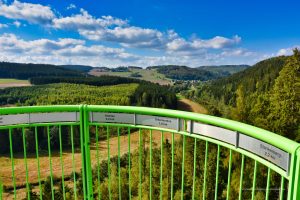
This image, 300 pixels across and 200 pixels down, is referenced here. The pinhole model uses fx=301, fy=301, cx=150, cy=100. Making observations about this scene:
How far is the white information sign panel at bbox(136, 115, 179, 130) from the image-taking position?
373cm

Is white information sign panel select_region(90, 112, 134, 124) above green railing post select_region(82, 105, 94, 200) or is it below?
above

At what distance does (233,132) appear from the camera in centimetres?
301

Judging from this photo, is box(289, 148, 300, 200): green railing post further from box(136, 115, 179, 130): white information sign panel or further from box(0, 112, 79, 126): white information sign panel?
box(0, 112, 79, 126): white information sign panel

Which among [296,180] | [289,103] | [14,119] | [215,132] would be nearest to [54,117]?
[14,119]

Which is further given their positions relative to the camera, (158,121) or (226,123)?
(158,121)

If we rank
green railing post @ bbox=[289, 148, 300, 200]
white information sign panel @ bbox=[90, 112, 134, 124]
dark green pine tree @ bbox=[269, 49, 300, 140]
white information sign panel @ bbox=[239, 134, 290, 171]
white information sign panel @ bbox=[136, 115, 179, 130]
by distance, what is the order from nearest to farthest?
green railing post @ bbox=[289, 148, 300, 200] → white information sign panel @ bbox=[239, 134, 290, 171] → white information sign panel @ bbox=[136, 115, 179, 130] → white information sign panel @ bbox=[90, 112, 134, 124] → dark green pine tree @ bbox=[269, 49, 300, 140]

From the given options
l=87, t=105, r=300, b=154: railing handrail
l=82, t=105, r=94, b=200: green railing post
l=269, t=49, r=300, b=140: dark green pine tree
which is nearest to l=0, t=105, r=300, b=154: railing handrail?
l=87, t=105, r=300, b=154: railing handrail

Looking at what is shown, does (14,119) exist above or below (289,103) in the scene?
above

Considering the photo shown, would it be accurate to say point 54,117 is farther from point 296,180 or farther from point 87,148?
point 296,180

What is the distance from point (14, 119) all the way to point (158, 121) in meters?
2.01

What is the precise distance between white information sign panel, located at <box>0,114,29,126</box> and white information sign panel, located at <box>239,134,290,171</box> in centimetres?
292

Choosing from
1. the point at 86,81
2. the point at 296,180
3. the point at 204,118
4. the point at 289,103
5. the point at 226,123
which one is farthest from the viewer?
the point at 86,81

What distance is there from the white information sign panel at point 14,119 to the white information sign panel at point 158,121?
1.58m

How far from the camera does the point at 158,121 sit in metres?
3.91
